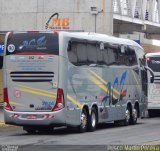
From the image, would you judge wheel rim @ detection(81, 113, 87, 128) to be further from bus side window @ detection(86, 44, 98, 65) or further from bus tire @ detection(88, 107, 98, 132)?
bus side window @ detection(86, 44, 98, 65)

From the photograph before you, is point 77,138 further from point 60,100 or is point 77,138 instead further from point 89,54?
point 89,54

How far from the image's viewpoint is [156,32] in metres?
58.2

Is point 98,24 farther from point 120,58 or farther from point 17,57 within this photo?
point 17,57

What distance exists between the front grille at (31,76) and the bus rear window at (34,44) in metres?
0.66

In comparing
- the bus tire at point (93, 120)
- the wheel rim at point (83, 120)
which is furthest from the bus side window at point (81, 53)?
the bus tire at point (93, 120)

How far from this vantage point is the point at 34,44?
933 inches

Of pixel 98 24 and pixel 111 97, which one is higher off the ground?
pixel 98 24

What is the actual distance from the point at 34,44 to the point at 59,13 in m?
19.5

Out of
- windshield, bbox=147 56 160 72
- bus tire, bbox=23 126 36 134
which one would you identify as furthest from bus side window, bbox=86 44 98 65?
windshield, bbox=147 56 160 72

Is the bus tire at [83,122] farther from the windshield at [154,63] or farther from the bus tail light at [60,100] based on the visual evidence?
the windshield at [154,63]

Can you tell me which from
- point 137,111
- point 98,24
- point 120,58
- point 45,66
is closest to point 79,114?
point 45,66

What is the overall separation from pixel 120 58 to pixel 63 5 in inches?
600

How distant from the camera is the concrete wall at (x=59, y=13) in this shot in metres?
41.8

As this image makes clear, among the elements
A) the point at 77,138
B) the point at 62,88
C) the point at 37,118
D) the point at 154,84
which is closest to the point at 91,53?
the point at 62,88
